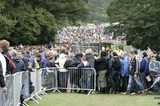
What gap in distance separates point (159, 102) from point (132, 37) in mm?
37260

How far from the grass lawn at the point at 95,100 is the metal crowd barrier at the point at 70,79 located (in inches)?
26.8

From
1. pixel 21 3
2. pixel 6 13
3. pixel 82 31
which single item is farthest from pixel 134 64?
pixel 82 31

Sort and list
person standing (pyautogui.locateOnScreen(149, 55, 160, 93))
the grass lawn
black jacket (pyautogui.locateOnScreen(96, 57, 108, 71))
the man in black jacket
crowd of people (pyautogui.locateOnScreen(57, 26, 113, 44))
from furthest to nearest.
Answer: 1. crowd of people (pyautogui.locateOnScreen(57, 26, 113, 44))
2. black jacket (pyautogui.locateOnScreen(96, 57, 108, 71))
3. the man in black jacket
4. person standing (pyautogui.locateOnScreen(149, 55, 160, 93))
5. the grass lawn

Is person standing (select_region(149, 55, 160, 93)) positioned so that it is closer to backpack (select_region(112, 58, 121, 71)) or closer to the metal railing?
backpack (select_region(112, 58, 121, 71))

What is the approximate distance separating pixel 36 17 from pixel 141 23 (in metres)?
14.2

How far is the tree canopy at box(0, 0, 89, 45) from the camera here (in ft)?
137

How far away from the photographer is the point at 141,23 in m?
46.8

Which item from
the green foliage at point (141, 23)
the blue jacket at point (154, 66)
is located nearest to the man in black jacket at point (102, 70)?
the blue jacket at point (154, 66)

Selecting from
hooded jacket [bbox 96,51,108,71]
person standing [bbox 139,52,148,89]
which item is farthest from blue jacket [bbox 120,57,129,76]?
hooded jacket [bbox 96,51,108,71]

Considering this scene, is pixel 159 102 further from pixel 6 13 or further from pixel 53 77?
pixel 6 13

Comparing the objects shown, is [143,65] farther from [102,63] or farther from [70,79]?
[70,79]

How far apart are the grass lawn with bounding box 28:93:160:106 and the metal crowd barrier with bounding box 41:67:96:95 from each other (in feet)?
2.23

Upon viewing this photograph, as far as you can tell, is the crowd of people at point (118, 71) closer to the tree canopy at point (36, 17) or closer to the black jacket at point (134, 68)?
the black jacket at point (134, 68)

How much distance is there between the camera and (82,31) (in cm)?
8281
